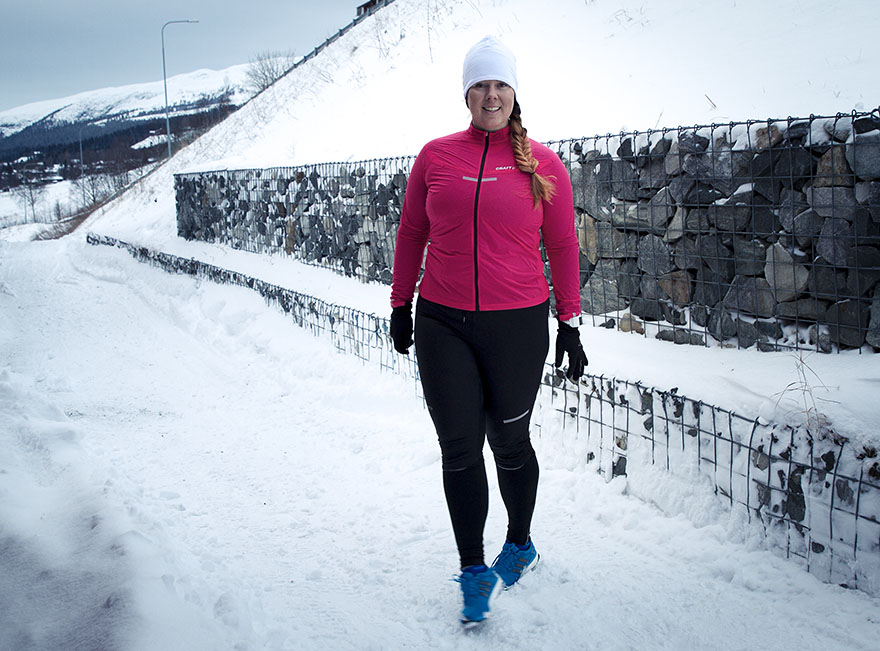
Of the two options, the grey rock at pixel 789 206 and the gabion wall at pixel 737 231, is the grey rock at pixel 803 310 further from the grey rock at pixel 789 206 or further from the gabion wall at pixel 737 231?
the grey rock at pixel 789 206

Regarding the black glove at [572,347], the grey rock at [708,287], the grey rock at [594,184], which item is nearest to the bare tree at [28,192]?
the grey rock at [594,184]

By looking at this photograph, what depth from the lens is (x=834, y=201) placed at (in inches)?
136

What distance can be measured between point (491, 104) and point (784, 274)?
Answer: 215 centimetres

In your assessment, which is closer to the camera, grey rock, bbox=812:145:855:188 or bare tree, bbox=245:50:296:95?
grey rock, bbox=812:145:855:188

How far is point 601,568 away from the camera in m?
2.93

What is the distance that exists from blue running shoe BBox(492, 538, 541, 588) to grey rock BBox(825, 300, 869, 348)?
6.53 ft

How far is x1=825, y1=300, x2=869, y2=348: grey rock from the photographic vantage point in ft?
11.2

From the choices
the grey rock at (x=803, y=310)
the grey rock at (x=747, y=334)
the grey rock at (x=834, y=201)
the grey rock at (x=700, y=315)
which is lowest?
the grey rock at (x=747, y=334)

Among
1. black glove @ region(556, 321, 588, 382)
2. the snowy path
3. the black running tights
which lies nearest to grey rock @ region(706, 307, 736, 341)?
the snowy path

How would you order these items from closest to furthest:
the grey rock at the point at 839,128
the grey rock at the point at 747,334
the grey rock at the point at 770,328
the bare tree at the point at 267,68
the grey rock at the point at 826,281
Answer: the grey rock at the point at 839,128 → the grey rock at the point at 826,281 → the grey rock at the point at 770,328 → the grey rock at the point at 747,334 → the bare tree at the point at 267,68

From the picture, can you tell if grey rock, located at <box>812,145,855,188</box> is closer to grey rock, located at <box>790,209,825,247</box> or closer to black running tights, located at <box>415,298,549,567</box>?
grey rock, located at <box>790,209,825,247</box>

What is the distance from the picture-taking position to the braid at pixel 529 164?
2.46 m

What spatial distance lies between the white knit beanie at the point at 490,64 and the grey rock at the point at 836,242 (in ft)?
6.47

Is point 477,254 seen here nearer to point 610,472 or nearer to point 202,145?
point 610,472
